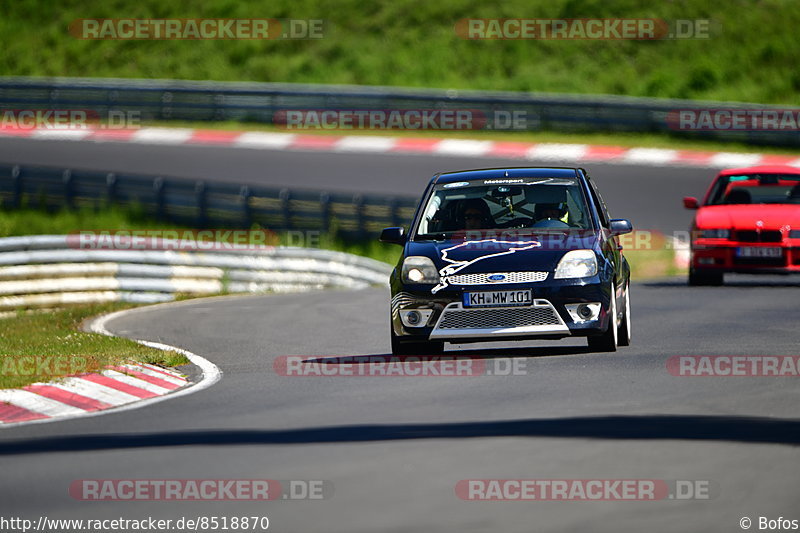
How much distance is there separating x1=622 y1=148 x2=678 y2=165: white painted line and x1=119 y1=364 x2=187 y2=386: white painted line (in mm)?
20287

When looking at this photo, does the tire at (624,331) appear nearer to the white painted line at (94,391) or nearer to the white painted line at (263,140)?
the white painted line at (94,391)

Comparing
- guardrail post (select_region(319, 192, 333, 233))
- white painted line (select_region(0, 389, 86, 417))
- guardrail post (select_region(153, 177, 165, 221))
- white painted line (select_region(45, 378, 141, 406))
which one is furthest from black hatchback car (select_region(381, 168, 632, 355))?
guardrail post (select_region(153, 177, 165, 221))

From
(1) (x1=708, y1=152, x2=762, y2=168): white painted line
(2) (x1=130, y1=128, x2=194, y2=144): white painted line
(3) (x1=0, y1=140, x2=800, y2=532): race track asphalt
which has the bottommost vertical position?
(3) (x1=0, y1=140, x2=800, y2=532): race track asphalt

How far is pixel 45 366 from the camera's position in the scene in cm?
1138

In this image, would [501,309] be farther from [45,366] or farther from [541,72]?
[541,72]

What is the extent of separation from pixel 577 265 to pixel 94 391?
12.3 ft

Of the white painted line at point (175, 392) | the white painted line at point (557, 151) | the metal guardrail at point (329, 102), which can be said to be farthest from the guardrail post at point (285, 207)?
the white painted line at point (175, 392)

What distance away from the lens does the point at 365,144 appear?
3312 centimetres

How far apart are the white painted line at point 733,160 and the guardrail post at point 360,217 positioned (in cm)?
811

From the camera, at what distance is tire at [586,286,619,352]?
37.4 ft

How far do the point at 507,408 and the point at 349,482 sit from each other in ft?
7.43

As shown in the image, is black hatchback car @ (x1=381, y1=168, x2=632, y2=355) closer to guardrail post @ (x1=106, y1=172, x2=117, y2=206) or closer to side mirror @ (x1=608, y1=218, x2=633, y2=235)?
side mirror @ (x1=608, y1=218, x2=633, y2=235)

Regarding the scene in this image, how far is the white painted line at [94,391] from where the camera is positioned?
10258 mm

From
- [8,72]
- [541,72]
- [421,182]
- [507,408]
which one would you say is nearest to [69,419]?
[507,408]
